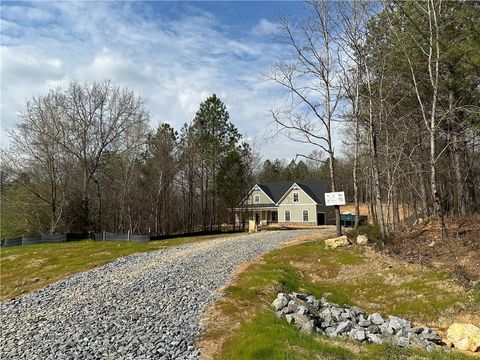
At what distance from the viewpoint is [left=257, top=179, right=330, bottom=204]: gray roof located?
4531 cm

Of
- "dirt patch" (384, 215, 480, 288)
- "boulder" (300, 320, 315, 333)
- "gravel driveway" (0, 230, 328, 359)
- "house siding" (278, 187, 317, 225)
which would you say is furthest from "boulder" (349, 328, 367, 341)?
"house siding" (278, 187, 317, 225)

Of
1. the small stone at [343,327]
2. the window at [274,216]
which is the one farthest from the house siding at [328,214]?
the small stone at [343,327]

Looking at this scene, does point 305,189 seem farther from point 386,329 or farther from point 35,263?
point 386,329

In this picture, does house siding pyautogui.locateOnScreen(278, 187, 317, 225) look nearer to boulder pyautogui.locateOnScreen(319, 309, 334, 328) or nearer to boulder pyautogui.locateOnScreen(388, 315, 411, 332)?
boulder pyautogui.locateOnScreen(319, 309, 334, 328)

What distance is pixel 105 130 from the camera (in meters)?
33.7

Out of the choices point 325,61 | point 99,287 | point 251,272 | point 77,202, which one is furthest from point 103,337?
point 77,202

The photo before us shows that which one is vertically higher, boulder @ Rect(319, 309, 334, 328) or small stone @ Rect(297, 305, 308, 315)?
small stone @ Rect(297, 305, 308, 315)

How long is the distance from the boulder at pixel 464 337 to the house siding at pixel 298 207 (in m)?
36.6

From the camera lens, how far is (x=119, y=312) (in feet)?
30.3

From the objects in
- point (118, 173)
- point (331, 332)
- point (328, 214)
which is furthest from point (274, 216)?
point (331, 332)

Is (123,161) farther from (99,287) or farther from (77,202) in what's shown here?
(99,287)

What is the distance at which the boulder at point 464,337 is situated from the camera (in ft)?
23.6

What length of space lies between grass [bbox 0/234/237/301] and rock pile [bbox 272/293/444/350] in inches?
390

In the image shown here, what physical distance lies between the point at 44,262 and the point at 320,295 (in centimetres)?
1430
